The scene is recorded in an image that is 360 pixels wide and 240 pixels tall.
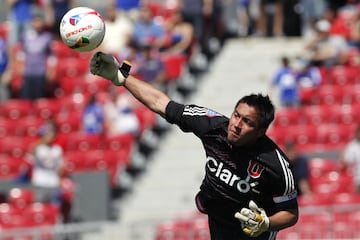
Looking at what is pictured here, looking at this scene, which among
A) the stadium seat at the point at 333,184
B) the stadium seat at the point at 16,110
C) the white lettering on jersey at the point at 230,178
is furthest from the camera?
the stadium seat at the point at 16,110

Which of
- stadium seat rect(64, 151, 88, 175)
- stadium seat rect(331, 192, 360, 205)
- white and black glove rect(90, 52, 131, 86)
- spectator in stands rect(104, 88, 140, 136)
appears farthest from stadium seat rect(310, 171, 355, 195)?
white and black glove rect(90, 52, 131, 86)

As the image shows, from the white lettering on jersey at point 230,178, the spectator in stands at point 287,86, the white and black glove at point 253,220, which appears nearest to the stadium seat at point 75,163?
the spectator in stands at point 287,86

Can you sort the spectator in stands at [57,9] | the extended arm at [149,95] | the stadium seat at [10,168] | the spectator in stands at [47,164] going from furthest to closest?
the spectator in stands at [57,9], the stadium seat at [10,168], the spectator in stands at [47,164], the extended arm at [149,95]

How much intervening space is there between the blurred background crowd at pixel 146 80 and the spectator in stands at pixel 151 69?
0.02 metres

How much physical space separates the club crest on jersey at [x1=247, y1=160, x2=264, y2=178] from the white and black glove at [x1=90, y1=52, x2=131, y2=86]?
1.14m

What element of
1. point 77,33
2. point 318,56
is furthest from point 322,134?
point 77,33

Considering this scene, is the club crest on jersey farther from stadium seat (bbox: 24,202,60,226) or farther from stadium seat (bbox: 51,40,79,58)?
stadium seat (bbox: 51,40,79,58)

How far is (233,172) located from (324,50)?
32.2 ft

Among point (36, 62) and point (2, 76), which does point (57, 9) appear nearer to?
point (2, 76)

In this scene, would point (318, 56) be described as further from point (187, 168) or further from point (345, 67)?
point (187, 168)

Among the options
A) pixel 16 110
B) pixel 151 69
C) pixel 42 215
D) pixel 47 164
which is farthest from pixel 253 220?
pixel 16 110

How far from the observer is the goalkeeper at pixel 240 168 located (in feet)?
24.0

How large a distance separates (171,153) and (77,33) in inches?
353

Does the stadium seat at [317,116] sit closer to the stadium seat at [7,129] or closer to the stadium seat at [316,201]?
the stadium seat at [316,201]
